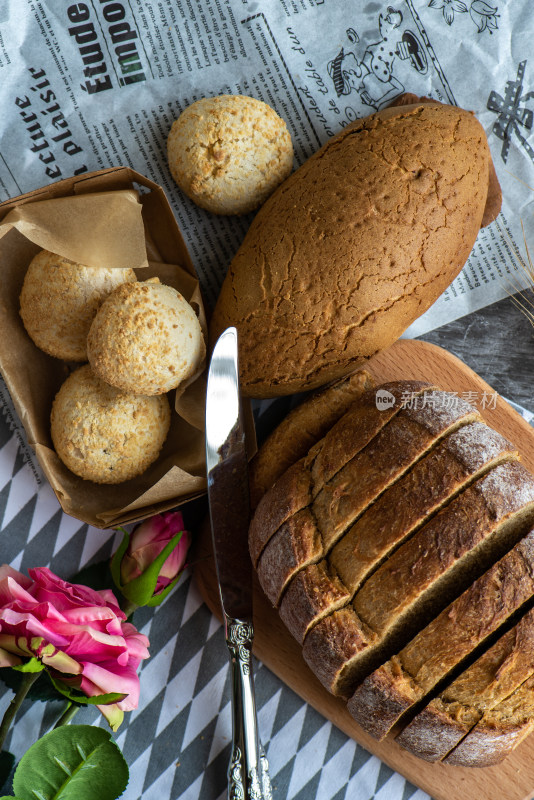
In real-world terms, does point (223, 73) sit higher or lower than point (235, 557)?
higher

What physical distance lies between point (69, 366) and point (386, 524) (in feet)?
2.18

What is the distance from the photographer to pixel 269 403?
1.21m

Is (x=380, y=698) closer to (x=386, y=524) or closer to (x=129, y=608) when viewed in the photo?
(x=386, y=524)

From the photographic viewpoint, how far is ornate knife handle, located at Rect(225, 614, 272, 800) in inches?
41.5

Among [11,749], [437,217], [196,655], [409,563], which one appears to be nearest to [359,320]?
[437,217]

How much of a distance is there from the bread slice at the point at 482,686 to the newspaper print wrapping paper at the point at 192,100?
1.01 feet

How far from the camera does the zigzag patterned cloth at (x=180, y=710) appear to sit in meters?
1.14

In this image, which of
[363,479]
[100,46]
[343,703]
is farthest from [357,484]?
[100,46]

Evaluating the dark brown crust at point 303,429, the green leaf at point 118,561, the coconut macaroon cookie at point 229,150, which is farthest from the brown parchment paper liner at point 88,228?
the green leaf at point 118,561

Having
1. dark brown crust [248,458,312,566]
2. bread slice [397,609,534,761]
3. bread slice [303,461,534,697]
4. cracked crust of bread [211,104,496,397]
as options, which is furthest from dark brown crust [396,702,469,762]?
cracked crust of bread [211,104,496,397]

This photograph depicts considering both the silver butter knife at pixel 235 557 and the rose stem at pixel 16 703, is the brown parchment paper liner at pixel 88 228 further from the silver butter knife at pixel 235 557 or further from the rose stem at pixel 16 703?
the rose stem at pixel 16 703

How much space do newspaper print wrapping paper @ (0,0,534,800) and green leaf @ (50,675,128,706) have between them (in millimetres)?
234

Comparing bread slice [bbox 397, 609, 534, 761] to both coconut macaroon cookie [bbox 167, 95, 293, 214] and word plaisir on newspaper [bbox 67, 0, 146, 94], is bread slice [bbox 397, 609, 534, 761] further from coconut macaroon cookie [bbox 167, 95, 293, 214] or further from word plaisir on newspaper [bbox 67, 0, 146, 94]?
word plaisir on newspaper [bbox 67, 0, 146, 94]

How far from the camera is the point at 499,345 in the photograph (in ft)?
4.08
